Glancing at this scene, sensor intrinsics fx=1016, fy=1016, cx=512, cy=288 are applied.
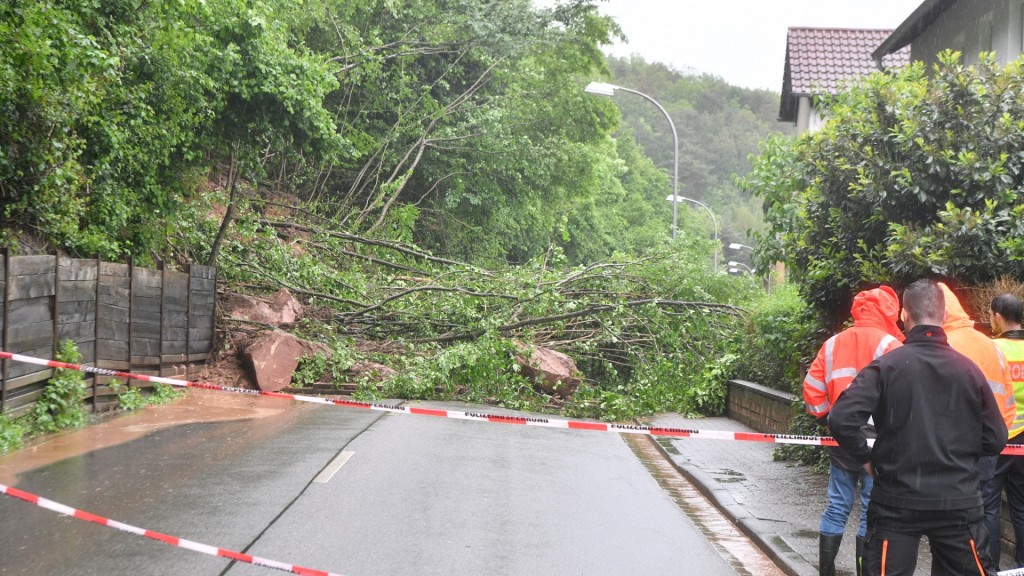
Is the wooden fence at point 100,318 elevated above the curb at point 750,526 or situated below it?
above

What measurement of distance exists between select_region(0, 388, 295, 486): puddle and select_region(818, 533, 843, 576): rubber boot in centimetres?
630

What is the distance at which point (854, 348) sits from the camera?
605 cm

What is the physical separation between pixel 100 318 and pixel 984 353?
36.0 ft

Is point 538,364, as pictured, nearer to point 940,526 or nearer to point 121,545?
point 121,545

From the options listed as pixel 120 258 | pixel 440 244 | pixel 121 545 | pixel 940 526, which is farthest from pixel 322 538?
pixel 440 244

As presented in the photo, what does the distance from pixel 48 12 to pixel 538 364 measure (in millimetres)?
9805

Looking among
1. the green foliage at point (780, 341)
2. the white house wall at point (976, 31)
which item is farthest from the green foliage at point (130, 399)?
the white house wall at point (976, 31)

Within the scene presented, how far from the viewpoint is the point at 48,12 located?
10.5 metres

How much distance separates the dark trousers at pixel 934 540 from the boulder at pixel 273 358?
1344 centimetres

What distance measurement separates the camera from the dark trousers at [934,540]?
4.24 m

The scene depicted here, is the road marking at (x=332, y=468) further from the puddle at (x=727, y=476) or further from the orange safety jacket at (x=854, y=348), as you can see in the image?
the orange safety jacket at (x=854, y=348)

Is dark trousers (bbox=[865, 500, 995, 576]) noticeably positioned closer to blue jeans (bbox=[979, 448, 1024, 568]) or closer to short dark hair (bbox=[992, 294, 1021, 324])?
blue jeans (bbox=[979, 448, 1024, 568])

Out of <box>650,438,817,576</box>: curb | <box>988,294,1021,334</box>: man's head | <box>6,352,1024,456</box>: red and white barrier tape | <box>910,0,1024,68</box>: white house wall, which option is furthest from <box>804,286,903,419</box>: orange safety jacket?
<box>910,0,1024,68</box>: white house wall

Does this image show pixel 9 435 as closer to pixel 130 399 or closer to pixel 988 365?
pixel 130 399
